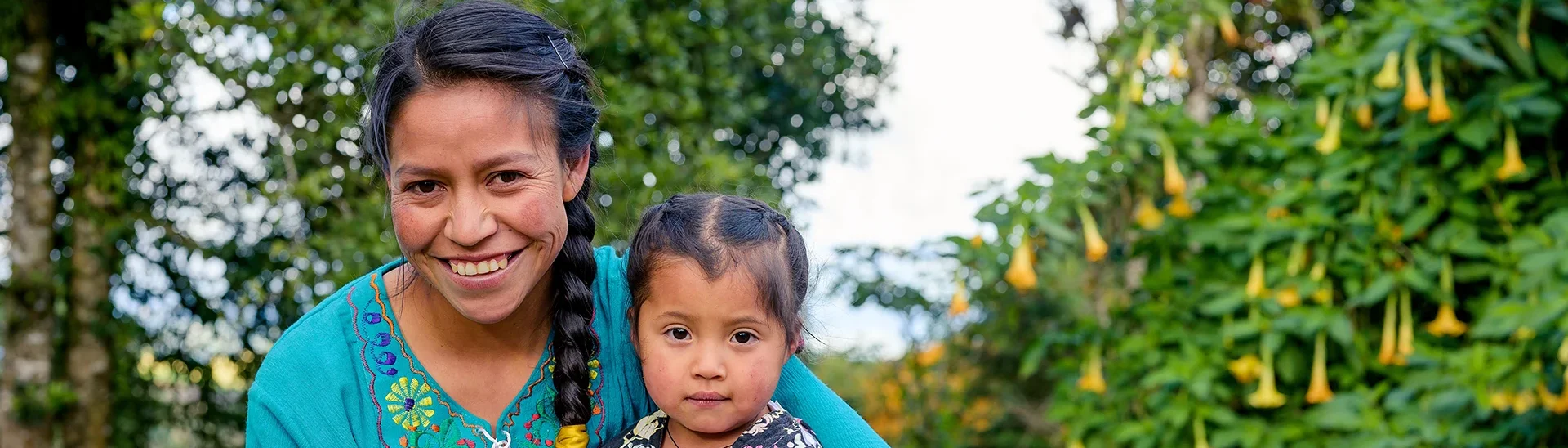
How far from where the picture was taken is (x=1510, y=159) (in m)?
A: 3.82

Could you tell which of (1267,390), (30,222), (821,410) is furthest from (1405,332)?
(30,222)

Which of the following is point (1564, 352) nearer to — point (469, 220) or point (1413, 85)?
point (1413, 85)

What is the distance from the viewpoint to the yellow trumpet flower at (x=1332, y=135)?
4043mm

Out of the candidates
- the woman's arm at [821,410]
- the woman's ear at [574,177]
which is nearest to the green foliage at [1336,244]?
the woman's arm at [821,410]

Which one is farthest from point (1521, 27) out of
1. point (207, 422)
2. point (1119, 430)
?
point (207, 422)

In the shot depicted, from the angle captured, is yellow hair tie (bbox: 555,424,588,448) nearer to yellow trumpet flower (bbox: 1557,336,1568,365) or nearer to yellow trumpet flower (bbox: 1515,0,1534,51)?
yellow trumpet flower (bbox: 1557,336,1568,365)

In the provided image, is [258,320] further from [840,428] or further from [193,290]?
[840,428]

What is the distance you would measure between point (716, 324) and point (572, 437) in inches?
12.6

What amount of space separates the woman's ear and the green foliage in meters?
2.22

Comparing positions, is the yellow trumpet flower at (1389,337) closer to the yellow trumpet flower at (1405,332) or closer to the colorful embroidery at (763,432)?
the yellow trumpet flower at (1405,332)

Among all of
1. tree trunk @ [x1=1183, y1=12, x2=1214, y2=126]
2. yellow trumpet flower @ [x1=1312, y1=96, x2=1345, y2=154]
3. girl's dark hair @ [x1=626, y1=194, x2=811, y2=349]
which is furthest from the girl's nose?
tree trunk @ [x1=1183, y1=12, x2=1214, y2=126]

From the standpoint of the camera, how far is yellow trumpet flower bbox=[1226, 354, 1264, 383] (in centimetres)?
407

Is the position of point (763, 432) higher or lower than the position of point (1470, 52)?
lower

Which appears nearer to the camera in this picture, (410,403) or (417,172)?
(417,172)
